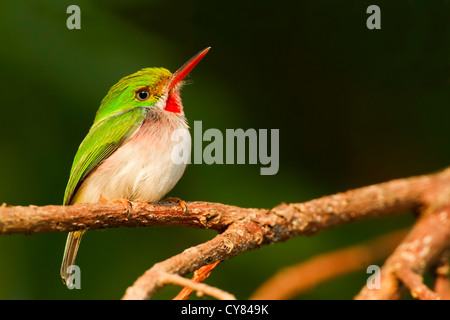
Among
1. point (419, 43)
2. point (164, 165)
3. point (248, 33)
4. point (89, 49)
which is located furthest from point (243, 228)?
point (419, 43)

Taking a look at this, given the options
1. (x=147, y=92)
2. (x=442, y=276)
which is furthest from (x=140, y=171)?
(x=442, y=276)

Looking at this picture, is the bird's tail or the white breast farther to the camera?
the bird's tail

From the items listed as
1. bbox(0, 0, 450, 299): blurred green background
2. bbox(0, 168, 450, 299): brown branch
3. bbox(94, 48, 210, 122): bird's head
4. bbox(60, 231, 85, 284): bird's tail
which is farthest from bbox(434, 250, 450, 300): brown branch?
bbox(60, 231, 85, 284): bird's tail

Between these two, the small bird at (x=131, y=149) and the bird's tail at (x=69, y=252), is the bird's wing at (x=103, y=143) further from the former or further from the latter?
the bird's tail at (x=69, y=252)

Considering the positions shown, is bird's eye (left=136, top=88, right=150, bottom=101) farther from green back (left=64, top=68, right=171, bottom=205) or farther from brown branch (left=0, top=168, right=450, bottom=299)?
brown branch (left=0, top=168, right=450, bottom=299)

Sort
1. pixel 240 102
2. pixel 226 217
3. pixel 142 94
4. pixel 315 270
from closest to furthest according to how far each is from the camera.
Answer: pixel 226 217, pixel 142 94, pixel 315 270, pixel 240 102

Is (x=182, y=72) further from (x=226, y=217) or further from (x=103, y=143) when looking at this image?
(x=226, y=217)

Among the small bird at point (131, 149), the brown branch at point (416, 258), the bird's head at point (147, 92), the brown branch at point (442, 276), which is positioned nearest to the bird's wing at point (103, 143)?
the small bird at point (131, 149)
